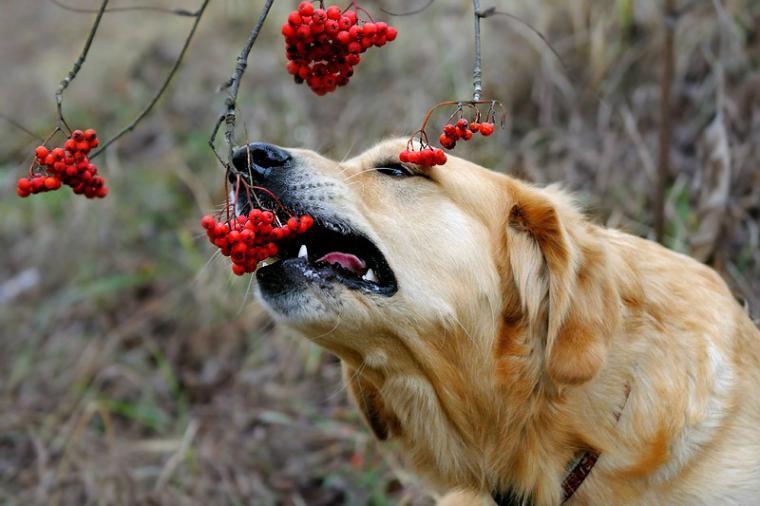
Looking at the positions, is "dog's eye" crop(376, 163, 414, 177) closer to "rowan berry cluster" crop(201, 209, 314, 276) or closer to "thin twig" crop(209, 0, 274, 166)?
"rowan berry cluster" crop(201, 209, 314, 276)

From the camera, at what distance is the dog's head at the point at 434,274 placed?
278 cm

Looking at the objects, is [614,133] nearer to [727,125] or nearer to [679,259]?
[727,125]

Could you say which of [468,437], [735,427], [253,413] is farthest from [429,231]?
[253,413]

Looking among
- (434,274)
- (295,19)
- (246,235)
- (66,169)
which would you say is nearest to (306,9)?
(295,19)

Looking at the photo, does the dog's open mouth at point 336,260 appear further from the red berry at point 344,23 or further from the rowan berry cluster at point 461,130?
the red berry at point 344,23

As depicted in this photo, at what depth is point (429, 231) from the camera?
2965 millimetres

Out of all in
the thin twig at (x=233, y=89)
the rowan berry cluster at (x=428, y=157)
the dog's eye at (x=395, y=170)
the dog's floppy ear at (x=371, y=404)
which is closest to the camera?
the thin twig at (x=233, y=89)

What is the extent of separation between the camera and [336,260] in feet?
9.56

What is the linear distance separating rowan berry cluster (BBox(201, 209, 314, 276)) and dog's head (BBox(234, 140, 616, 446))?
355 mm

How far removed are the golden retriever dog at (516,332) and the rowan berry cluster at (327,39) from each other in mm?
428

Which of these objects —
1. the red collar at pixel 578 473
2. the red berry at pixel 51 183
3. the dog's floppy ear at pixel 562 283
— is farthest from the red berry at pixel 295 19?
the red collar at pixel 578 473

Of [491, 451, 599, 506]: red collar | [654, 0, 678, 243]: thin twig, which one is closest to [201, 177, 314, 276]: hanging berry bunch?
[491, 451, 599, 506]: red collar

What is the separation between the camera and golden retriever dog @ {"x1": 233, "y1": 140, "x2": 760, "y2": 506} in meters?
2.84

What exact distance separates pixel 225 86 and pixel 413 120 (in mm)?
4012
